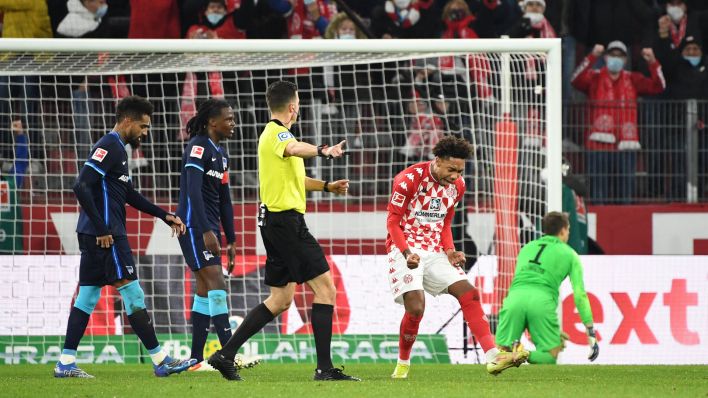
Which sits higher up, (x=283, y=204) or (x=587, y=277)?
(x=283, y=204)

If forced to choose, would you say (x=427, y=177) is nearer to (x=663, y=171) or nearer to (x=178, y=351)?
(x=178, y=351)

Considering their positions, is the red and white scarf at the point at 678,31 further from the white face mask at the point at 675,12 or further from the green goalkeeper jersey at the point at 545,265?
the green goalkeeper jersey at the point at 545,265

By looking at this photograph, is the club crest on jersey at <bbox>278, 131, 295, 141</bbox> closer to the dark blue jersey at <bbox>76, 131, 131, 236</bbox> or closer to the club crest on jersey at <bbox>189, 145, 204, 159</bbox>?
the club crest on jersey at <bbox>189, 145, 204, 159</bbox>

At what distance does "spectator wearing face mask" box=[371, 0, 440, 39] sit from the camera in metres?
15.6

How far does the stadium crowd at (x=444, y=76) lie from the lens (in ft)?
44.8

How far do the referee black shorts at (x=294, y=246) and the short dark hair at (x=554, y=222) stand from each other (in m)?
3.02

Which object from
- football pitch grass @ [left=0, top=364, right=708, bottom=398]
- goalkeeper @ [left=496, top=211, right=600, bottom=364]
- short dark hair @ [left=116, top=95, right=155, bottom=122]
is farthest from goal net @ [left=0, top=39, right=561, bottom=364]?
short dark hair @ [left=116, top=95, right=155, bottom=122]

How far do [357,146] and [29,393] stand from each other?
670 centimetres

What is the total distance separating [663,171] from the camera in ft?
48.8

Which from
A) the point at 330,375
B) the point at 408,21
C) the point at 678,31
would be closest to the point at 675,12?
the point at 678,31

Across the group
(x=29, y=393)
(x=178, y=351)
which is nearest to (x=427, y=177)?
(x=29, y=393)

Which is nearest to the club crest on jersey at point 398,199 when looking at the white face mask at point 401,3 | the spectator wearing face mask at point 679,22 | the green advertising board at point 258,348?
the green advertising board at point 258,348

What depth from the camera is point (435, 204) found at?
9469 mm

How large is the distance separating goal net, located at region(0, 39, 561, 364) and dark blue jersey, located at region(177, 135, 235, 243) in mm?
1840
